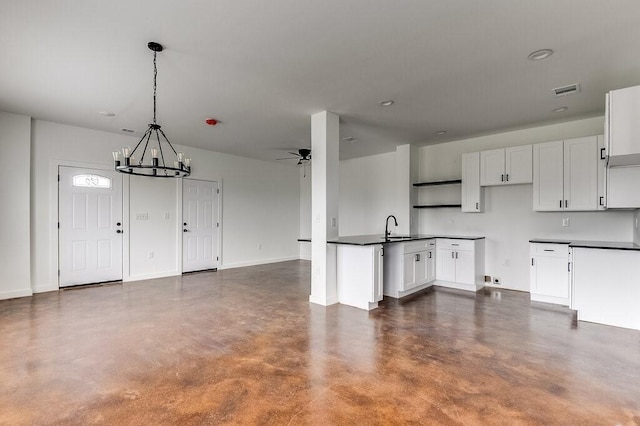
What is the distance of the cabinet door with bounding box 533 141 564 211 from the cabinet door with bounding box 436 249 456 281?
150cm

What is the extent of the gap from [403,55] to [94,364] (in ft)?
12.9

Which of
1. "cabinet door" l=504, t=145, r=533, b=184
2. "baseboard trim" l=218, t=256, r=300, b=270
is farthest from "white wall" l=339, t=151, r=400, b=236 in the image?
"cabinet door" l=504, t=145, r=533, b=184

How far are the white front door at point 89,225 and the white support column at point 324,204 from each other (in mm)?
3950

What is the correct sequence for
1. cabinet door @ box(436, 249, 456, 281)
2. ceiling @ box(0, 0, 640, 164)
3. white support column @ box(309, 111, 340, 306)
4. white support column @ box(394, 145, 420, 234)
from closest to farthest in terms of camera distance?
ceiling @ box(0, 0, 640, 164)
white support column @ box(309, 111, 340, 306)
cabinet door @ box(436, 249, 456, 281)
white support column @ box(394, 145, 420, 234)

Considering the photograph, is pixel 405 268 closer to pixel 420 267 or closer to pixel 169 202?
pixel 420 267

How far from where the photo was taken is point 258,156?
791 cm

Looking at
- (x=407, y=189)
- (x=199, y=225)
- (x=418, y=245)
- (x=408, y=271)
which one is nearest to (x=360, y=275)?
(x=408, y=271)

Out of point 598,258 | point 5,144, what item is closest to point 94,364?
point 5,144

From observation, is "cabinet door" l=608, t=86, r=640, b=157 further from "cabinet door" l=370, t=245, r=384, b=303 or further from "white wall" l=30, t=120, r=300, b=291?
"white wall" l=30, t=120, r=300, b=291

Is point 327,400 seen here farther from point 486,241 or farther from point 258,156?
point 258,156

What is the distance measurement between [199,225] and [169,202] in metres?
0.83

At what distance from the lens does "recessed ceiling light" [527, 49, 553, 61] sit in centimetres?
292

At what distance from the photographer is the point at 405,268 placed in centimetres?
492

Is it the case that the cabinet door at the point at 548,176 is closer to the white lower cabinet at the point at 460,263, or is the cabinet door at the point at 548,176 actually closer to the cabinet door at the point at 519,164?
the cabinet door at the point at 519,164
